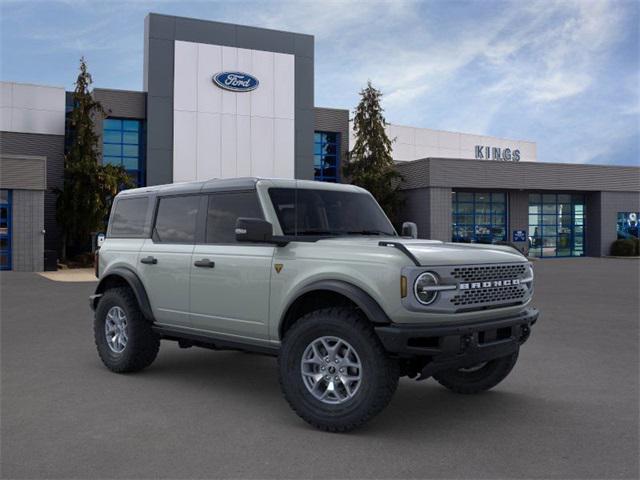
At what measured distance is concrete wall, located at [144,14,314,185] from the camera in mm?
31891

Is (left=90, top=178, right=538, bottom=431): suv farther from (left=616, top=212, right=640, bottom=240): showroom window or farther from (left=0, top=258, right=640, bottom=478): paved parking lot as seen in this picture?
(left=616, top=212, right=640, bottom=240): showroom window

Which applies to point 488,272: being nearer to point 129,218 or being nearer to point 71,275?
point 129,218

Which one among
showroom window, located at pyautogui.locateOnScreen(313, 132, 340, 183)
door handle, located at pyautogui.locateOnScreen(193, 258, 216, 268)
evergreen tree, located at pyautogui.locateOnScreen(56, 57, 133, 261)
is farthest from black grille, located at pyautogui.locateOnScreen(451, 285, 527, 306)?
showroom window, located at pyautogui.locateOnScreen(313, 132, 340, 183)

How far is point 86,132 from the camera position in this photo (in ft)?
94.6

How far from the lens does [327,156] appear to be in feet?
125

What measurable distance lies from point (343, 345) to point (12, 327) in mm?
7696

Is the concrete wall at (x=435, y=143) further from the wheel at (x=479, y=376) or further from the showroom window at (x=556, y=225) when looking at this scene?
the wheel at (x=479, y=376)

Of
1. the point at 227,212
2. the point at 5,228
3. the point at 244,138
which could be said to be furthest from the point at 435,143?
the point at 227,212

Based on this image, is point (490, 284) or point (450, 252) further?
point (490, 284)

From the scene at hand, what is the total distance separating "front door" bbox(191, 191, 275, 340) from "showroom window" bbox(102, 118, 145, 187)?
27481 millimetres

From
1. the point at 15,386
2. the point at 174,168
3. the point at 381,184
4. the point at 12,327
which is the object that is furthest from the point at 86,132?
the point at 15,386

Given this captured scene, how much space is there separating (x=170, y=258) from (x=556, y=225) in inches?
1375

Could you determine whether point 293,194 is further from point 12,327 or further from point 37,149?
point 37,149

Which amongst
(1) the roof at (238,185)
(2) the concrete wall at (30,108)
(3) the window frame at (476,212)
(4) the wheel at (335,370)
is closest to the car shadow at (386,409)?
(4) the wheel at (335,370)
